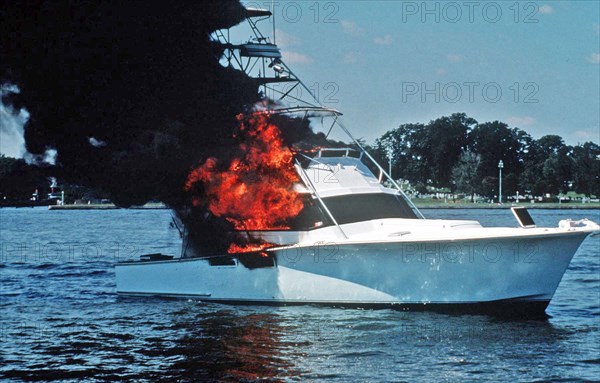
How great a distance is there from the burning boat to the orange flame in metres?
0.03

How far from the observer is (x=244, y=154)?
71.5ft

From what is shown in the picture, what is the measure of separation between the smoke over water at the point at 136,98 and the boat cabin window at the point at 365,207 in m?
1.33

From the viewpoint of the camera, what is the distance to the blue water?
14.6m

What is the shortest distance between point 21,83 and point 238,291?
812cm

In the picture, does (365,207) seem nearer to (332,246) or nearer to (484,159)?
(332,246)

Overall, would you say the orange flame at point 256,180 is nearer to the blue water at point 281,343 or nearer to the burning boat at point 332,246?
the burning boat at point 332,246

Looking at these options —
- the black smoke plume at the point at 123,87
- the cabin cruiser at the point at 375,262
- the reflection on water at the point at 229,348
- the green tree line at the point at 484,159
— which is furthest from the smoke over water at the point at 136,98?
the green tree line at the point at 484,159

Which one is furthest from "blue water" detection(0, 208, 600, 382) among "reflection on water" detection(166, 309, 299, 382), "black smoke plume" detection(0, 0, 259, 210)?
"black smoke plume" detection(0, 0, 259, 210)

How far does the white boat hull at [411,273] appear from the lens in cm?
1898

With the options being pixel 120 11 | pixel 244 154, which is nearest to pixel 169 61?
pixel 120 11

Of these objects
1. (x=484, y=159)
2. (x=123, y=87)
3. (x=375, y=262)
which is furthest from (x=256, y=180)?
(x=484, y=159)

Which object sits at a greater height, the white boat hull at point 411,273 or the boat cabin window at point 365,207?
the boat cabin window at point 365,207

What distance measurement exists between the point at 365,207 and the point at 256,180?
10.6 ft

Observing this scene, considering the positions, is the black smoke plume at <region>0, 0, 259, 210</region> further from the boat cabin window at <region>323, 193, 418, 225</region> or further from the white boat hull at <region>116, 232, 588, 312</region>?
the boat cabin window at <region>323, 193, 418, 225</region>
